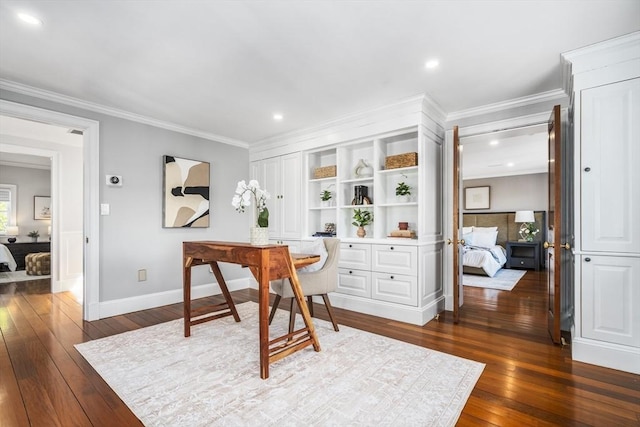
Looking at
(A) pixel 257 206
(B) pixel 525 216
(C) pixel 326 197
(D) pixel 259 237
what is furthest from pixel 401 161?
(B) pixel 525 216

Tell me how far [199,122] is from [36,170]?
6.63 m

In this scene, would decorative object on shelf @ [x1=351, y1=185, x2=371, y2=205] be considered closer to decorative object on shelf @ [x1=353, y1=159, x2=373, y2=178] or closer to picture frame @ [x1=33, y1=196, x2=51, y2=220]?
decorative object on shelf @ [x1=353, y1=159, x2=373, y2=178]

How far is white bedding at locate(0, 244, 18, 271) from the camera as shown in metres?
6.27

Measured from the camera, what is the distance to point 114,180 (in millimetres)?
3631

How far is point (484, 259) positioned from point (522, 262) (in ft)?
5.81

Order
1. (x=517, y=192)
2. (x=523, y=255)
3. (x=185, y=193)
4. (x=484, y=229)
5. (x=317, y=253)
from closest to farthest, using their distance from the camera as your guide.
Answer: (x=317, y=253)
(x=185, y=193)
(x=523, y=255)
(x=484, y=229)
(x=517, y=192)

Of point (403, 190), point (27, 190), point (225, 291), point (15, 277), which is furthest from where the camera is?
point (27, 190)

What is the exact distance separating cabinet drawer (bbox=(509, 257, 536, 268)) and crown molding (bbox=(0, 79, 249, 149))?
6.73m

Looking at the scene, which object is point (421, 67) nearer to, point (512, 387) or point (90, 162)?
point (512, 387)

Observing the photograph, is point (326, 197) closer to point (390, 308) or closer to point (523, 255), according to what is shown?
point (390, 308)

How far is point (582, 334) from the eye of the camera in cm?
241

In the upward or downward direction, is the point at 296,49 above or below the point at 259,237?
above

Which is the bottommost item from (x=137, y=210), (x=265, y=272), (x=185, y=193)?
(x=265, y=272)

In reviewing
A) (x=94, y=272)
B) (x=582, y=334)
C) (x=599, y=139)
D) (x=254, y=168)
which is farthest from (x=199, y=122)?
(x=582, y=334)
